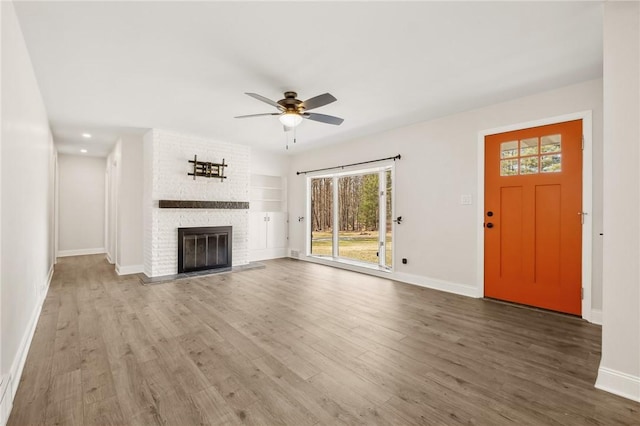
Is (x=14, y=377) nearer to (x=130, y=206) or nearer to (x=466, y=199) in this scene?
(x=130, y=206)

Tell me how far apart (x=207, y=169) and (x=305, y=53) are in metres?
3.67

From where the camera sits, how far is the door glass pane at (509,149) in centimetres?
363

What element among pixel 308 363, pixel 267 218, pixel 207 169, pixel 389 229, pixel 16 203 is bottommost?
pixel 308 363

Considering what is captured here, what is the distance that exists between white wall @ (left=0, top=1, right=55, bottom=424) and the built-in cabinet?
4017 mm

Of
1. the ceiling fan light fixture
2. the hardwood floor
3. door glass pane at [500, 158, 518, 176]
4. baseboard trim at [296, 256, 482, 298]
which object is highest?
the ceiling fan light fixture

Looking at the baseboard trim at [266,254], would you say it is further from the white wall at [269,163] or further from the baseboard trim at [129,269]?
the baseboard trim at [129,269]

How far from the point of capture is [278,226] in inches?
282

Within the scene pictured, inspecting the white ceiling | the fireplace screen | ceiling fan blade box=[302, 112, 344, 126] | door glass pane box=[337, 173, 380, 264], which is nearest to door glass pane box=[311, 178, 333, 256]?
door glass pane box=[337, 173, 380, 264]

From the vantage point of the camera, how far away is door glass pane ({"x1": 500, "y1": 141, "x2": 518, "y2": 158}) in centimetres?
363

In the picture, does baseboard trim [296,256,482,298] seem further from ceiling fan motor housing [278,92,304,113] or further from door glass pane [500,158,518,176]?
ceiling fan motor housing [278,92,304,113]

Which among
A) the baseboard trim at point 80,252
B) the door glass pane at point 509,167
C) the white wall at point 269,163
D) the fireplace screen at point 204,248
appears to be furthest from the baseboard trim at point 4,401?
the baseboard trim at point 80,252

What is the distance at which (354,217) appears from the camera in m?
6.04

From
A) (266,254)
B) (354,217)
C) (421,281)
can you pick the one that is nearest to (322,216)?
(354,217)

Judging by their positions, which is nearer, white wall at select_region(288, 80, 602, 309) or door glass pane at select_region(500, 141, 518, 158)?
white wall at select_region(288, 80, 602, 309)
